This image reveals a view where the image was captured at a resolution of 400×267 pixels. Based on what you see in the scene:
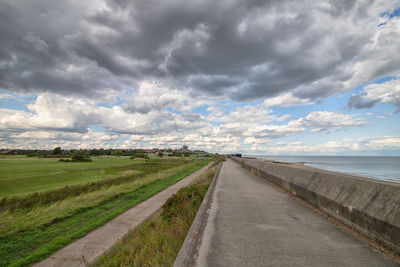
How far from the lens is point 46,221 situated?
11.5m

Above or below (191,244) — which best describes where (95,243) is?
below

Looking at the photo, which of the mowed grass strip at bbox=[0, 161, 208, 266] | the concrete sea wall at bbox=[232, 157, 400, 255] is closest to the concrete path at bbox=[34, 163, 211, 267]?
the mowed grass strip at bbox=[0, 161, 208, 266]

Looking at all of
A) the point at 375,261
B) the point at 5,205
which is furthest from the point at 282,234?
the point at 5,205

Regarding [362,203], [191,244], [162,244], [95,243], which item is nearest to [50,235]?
[95,243]

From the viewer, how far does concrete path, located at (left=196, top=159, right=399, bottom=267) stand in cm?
341

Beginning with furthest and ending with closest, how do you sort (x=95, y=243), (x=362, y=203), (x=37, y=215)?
1. (x=37, y=215)
2. (x=95, y=243)
3. (x=362, y=203)

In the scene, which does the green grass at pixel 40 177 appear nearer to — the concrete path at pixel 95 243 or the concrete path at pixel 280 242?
the concrete path at pixel 95 243

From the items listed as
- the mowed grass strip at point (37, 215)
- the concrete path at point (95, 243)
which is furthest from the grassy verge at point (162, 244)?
the mowed grass strip at point (37, 215)

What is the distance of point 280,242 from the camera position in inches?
163

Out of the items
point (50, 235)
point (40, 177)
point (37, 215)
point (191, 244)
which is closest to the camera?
point (191, 244)

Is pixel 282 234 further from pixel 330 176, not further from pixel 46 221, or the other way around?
pixel 46 221

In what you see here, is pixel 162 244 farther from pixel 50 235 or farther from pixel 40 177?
pixel 40 177

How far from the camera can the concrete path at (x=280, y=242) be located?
11.2ft

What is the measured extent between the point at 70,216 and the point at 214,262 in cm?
1343
